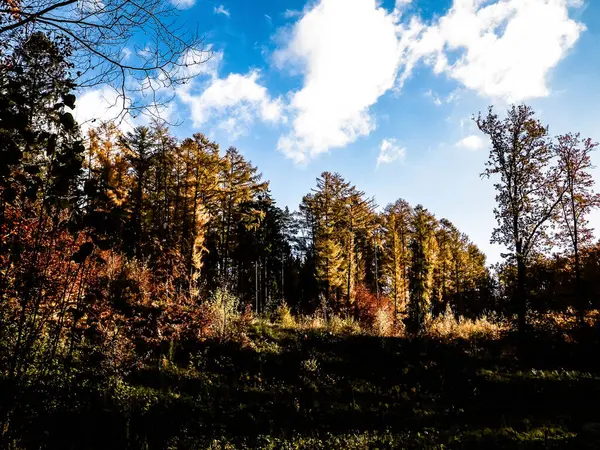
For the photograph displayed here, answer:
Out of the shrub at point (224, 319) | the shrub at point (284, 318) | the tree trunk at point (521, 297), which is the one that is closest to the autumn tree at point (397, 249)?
the shrub at point (284, 318)

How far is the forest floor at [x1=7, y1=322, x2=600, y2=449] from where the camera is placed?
642 cm

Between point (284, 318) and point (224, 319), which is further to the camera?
point (284, 318)

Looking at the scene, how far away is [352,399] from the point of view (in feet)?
28.6

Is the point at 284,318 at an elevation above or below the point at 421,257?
below

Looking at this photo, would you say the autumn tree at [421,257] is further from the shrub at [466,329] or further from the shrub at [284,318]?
the shrub at [284,318]

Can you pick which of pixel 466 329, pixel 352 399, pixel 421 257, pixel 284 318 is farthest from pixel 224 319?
pixel 421 257

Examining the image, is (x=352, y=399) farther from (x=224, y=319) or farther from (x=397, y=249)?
(x=397, y=249)

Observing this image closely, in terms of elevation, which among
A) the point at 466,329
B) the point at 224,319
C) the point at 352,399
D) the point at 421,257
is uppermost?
the point at 421,257

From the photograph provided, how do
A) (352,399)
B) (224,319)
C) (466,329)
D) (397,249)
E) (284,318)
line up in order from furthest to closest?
(397,249), (284,318), (466,329), (224,319), (352,399)

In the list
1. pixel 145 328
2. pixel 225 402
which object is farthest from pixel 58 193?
pixel 145 328

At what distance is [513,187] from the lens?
13.1 metres

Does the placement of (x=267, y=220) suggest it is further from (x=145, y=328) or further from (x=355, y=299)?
(x=145, y=328)

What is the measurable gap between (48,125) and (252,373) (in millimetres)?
9346

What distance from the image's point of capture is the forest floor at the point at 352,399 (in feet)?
21.1
